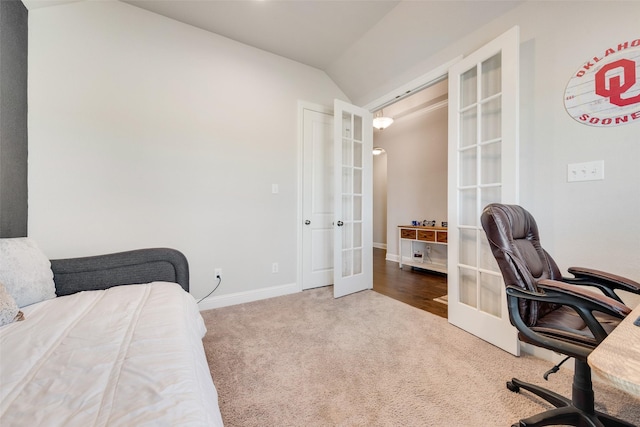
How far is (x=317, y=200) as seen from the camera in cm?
326

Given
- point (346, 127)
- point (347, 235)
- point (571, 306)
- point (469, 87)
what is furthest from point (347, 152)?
point (571, 306)

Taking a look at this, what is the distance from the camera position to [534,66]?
1776 millimetres

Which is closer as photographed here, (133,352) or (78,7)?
(133,352)

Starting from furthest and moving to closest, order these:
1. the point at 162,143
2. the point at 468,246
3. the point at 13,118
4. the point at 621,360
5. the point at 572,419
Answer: the point at 162,143, the point at 468,246, the point at 13,118, the point at 572,419, the point at 621,360

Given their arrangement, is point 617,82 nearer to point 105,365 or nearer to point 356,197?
point 356,197

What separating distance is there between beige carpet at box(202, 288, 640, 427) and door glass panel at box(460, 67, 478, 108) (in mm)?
1967

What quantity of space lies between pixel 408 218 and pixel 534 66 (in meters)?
3.29

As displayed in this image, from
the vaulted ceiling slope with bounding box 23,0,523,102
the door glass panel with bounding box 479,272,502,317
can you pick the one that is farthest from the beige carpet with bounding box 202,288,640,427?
the vaulted ceiling slope with bounding box 23,0,523,102

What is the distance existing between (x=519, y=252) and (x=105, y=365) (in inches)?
72.2

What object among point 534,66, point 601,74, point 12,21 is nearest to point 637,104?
point 601,74

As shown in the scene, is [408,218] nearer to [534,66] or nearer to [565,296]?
[534,66]

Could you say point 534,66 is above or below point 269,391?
above

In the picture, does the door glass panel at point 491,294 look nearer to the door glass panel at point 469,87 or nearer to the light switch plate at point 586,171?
the light switch plate at point 586,171

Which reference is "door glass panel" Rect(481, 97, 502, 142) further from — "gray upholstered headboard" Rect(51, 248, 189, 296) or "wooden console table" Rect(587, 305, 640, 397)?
"gray upholstered headboard" Rect(51, 248, 189, 296)
